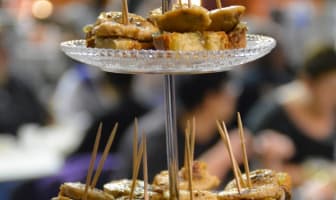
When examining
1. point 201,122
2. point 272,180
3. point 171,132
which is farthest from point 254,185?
point 201,122

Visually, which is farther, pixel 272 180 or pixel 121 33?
pixel 272 180

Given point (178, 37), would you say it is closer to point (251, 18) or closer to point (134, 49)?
point (134, 49)

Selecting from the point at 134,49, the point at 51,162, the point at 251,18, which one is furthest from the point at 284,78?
the point at 134,49

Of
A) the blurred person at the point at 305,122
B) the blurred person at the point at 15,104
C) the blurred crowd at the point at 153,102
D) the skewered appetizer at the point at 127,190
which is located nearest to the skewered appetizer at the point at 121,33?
the skewered appetizer at the point at 127,190

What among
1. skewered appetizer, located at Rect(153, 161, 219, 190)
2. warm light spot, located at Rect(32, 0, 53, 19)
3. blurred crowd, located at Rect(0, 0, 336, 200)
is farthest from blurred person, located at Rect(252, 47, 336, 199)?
skewered appetizer, located at Rect(153, 161, 219, 190)

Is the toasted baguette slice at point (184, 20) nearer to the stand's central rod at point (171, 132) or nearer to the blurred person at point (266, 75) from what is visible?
the stand's central rod at point (171, 132)

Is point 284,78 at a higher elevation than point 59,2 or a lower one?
lower

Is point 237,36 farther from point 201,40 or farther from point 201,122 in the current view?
point 201,122
